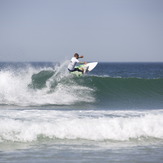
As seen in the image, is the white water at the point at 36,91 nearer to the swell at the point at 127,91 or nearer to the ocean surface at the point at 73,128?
the ocean surface at the point at 73,128

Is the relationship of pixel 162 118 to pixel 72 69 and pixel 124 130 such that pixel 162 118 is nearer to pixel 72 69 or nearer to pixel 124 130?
pixel 124 130

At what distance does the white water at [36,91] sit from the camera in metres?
15.9

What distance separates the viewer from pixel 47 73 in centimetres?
2083

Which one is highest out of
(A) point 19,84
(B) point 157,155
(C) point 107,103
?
(A) point 19,84

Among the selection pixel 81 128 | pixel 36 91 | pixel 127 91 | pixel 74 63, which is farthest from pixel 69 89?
pixel 81 128

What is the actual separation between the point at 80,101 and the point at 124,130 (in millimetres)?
6403

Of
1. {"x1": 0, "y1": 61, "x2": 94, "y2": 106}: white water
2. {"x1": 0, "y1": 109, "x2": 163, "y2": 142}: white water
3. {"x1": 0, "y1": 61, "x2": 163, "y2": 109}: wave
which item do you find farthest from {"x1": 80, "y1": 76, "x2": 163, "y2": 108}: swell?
{"x1": 0, "y1": 109, "x2": 163, "y2": 142}: white water

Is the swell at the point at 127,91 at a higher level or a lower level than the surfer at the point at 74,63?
lower

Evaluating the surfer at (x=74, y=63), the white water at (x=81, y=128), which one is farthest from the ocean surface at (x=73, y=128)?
the surfer at (x=74, y=63)

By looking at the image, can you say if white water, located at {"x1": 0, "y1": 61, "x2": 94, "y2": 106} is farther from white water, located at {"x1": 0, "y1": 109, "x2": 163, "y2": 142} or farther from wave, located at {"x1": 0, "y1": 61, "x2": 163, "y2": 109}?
white water, located at {"x1": 0, "y1": 109, "x2": 163, "y2": 142}

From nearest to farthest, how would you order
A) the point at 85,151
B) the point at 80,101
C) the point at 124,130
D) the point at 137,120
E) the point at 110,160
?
the point at 110,160
the point at 85,151
the point at 124,130
the point at 137,120
the point at 80,101

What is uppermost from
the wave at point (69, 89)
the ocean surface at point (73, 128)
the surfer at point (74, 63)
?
the surfer at point (74, 63)

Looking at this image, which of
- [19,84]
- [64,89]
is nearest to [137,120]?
[64,89]

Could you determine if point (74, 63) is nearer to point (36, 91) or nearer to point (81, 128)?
point (36, 91)
